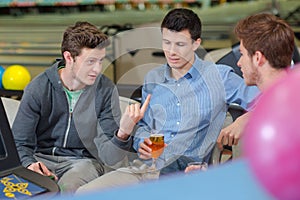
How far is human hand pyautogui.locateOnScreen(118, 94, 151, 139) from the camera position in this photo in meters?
1.81

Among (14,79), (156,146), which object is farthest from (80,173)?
(14,79)

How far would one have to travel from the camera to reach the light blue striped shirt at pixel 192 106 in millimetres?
2025

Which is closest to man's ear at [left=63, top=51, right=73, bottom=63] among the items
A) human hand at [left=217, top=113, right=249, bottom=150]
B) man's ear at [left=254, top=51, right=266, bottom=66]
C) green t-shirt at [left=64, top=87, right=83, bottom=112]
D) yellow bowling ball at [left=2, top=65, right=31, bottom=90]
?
green t-shirt at [left=64, top=87, right=83, bottom=112]

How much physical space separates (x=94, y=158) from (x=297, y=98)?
72.1 inches

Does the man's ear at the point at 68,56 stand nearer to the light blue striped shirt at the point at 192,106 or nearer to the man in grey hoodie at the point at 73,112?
the man in grey hoodie at the point at 73,112

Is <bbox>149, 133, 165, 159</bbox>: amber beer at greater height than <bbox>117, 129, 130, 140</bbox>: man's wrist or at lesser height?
lesser

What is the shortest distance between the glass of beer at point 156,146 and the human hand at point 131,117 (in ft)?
0.30

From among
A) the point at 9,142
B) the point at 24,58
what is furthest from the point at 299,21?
the point at 9,142

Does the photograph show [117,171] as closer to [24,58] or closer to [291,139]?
[291,139]

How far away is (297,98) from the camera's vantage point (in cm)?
41

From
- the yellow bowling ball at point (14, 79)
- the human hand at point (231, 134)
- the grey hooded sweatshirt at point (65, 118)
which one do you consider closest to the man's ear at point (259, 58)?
the human hand at point (231, 134)

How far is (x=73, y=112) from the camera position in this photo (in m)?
2.19

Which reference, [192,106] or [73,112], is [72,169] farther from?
[192,106]

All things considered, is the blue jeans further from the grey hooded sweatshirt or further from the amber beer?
the amber beer
